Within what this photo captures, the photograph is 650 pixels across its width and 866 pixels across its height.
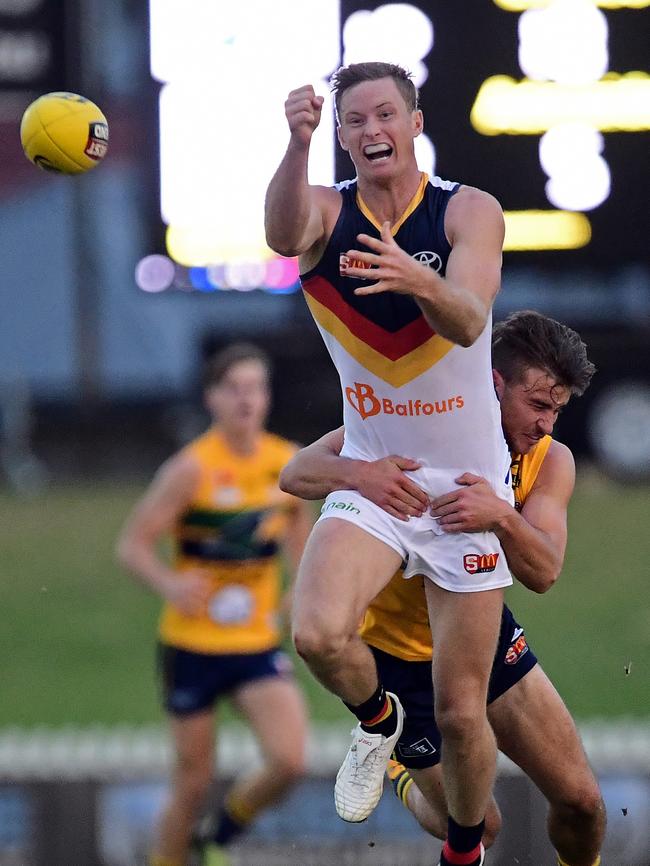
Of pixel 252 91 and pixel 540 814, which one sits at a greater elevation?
pixel 252 91

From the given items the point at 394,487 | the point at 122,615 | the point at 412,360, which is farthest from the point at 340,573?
the point at 122,615

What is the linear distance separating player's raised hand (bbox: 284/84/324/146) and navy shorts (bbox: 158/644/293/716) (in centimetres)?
363

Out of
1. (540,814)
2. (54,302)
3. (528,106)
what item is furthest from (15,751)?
(54,302)

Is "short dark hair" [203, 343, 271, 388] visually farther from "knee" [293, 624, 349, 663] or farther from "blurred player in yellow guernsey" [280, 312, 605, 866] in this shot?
"knee" [293, 624, 349, 663]

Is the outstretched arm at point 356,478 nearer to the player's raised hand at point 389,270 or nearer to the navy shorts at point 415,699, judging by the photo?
the navy shorts at point 415,699

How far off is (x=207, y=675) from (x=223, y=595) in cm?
38

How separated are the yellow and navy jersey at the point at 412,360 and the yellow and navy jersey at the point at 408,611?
24 centimetres

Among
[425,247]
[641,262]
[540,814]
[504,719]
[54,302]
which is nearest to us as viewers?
[425,247]

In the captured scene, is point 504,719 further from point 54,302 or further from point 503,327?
point 54,302

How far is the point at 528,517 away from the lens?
5.74 m

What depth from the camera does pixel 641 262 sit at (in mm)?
9617

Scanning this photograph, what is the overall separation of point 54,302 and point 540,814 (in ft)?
47.1

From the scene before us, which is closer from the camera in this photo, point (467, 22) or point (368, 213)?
point (368, 213)

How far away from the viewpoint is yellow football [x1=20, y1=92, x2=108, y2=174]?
5746 mm
